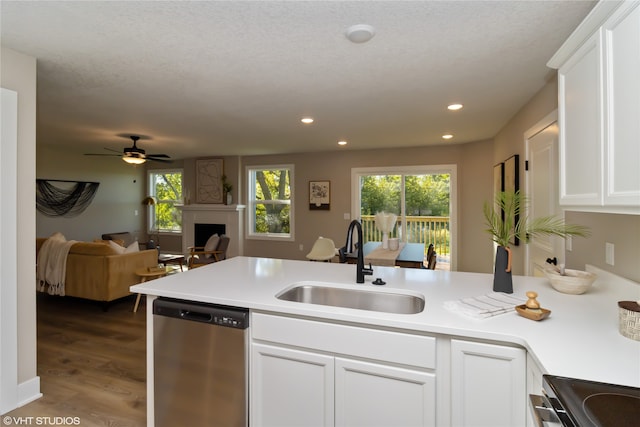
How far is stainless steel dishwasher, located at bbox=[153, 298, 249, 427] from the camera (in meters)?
1.59

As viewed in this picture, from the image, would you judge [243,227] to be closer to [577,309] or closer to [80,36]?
[80,36]

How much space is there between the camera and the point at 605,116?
4.08 ft

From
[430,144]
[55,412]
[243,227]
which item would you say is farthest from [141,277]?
[430,144]

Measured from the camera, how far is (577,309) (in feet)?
4.81

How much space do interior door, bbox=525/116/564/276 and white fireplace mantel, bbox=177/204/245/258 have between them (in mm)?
5604

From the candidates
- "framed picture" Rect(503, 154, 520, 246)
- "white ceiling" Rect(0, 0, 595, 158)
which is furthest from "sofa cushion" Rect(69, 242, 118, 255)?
"framed picture" Rect(503, 154, 520, 246)

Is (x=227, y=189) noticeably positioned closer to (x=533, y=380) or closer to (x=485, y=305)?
(x=485, y=305)

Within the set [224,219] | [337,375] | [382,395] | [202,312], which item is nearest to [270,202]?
[224,219]

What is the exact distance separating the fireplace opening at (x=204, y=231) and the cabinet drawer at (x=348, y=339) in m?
6.14

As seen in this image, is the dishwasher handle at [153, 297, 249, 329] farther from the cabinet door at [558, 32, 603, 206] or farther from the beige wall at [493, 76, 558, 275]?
the beige wall at [493, 76, 558, 275]

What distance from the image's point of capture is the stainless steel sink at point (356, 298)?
177 centimetres

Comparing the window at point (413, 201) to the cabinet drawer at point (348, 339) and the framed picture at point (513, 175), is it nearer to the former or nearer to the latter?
the framed picture at point (513, 175)

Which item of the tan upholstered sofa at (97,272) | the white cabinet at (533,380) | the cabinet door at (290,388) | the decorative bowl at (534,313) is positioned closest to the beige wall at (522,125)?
the decorative bowl at (534,313)

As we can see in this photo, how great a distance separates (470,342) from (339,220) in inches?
207
